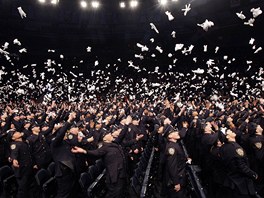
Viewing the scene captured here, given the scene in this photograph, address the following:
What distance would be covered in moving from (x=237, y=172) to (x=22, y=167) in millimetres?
5421

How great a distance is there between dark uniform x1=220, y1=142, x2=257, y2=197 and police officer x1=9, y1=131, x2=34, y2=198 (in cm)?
513

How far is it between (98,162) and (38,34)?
2608cm

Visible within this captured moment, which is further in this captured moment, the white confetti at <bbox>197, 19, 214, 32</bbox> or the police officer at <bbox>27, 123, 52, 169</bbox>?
the white confetti at <bbox>197, 19, 214, 32</bbox>

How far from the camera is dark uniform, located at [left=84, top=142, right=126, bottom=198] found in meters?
6.35

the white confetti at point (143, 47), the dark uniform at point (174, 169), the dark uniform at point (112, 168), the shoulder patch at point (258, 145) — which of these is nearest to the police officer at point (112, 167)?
the dark uniform at point (112, 168)

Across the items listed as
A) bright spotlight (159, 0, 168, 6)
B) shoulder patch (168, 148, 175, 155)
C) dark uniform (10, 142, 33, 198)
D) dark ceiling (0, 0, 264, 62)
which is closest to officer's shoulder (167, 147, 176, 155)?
shoulder patch (168, 148, 175, 155)

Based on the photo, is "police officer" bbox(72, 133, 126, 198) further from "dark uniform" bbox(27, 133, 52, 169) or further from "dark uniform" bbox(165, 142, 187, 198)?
"dark uniform" bbox(27, 133, 52, 169)

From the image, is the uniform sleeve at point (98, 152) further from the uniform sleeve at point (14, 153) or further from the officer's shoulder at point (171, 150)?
the uniform sleeve at point (14, 153)

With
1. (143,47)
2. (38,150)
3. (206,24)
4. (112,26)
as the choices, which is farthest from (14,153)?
(112,26)

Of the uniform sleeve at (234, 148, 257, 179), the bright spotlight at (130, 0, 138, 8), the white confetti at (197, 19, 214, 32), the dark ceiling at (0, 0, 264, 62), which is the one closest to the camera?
the uniform sleeve at (234, 148, 257, 179)

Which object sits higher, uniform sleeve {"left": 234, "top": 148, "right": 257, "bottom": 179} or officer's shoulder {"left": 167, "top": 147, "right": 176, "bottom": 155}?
officer's shoulder {"left": 167, "top": 147, "right": 176, "bottom": 155}

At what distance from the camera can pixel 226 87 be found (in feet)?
98.6

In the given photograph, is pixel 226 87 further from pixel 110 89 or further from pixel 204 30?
pixel 110 89

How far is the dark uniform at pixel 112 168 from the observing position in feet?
20.8
